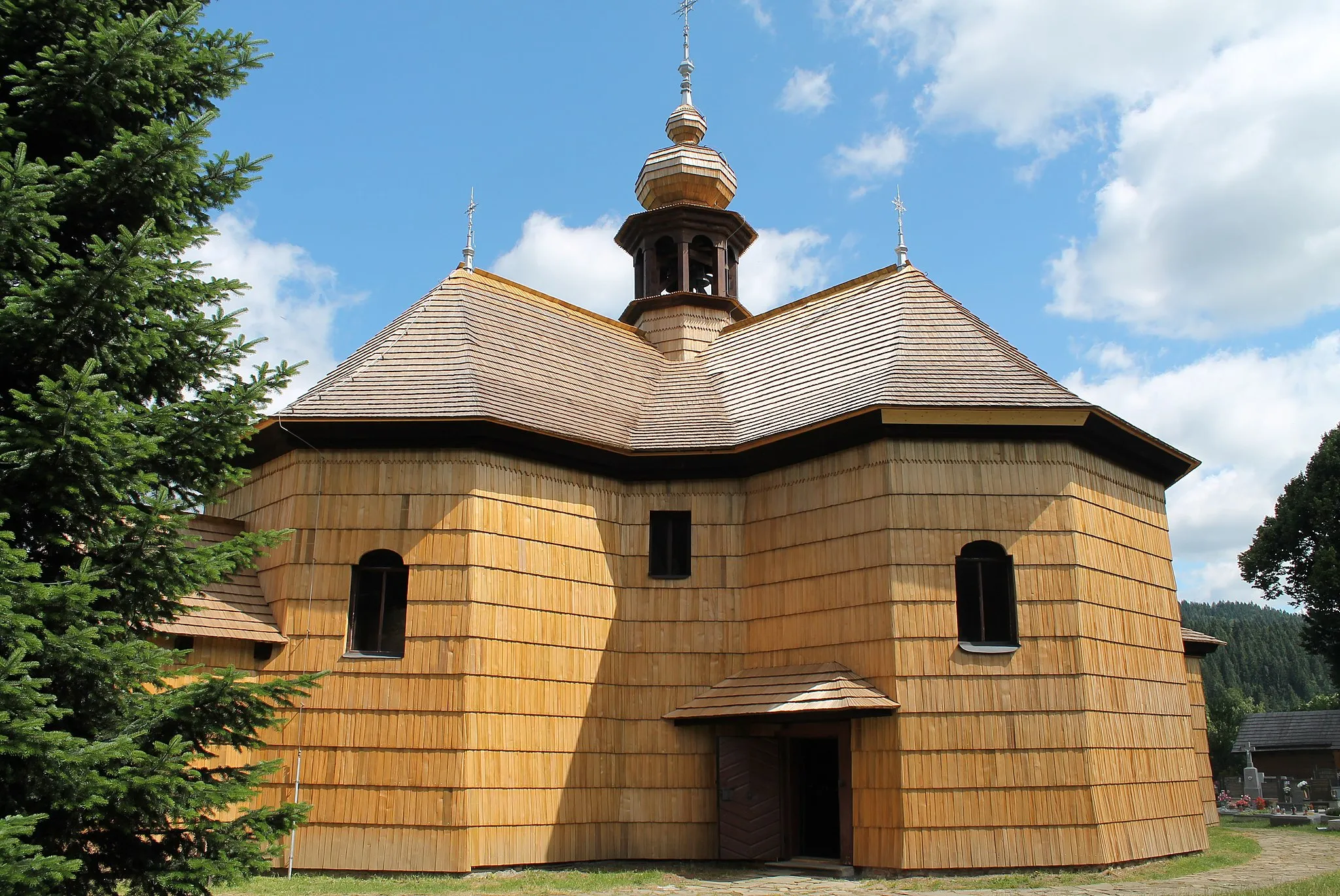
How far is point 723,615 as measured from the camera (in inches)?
616

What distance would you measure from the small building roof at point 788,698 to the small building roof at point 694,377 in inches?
132

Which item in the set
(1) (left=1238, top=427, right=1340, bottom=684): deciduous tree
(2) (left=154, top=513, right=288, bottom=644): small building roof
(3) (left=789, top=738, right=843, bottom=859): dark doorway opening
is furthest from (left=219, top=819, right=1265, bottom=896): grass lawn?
(1) (left=1238, top=427, right=1340, bottom=684): deciduous tree

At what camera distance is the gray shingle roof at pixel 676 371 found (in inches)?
579

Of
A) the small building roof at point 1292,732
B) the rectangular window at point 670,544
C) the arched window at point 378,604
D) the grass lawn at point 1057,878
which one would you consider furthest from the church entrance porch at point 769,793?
the small building roof at point 1292,732

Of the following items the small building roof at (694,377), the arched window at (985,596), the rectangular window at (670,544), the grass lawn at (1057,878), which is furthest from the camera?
the rectangular window at (670,544)

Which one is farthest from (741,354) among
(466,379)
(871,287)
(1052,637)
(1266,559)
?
(1266,559)

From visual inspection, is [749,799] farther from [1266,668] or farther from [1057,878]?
[1266,668]

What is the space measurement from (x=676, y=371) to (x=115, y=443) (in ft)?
43.9

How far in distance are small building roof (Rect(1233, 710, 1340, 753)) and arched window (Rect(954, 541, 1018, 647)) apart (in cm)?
3145

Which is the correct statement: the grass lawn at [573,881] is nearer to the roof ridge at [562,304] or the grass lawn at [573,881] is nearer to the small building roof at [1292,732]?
the roof ridge at [562,304]

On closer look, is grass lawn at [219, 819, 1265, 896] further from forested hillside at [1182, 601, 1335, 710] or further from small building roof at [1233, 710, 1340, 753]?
forested hillside at [1182, 601, 1335, 710]

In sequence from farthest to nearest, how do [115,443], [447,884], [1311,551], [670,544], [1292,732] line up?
[1292,732] < [1311,551] < [670,544] < [447,884] < [115,443]

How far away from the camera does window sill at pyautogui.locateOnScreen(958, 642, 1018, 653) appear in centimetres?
1351

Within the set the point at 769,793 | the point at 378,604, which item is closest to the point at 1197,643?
the point at 769,793
